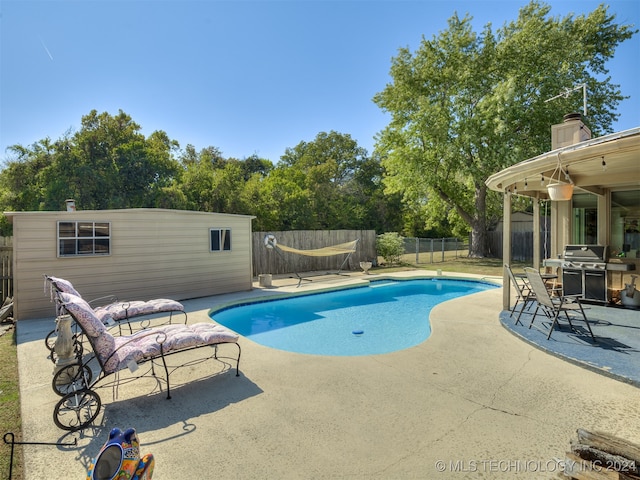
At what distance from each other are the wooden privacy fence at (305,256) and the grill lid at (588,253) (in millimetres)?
8060

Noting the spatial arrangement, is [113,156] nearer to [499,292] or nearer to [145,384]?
[145,384]

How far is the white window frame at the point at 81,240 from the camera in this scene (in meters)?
6.30

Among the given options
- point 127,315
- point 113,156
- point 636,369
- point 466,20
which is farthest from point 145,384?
point 466,20

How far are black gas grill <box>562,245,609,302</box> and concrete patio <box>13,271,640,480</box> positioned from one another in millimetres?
2120

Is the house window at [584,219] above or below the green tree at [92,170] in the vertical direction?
below

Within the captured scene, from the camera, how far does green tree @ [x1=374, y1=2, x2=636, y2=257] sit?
46.0 feet

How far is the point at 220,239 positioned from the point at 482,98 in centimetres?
1288

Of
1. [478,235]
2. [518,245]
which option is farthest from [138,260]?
[518,245]

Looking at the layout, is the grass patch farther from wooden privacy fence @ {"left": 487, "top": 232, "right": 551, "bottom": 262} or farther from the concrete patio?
wooden privacy fence @ {"left": 487, "top": 232, "right": 551, "bottom": 262}

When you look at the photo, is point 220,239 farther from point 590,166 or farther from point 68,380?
point 590,166

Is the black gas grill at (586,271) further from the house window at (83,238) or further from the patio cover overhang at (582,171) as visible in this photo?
the house window at (83,238)

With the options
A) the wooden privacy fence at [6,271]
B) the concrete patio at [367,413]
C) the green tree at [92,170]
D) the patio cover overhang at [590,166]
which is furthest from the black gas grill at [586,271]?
the green tree at [92,170]

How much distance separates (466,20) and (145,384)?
18.6 metres

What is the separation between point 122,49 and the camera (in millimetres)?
8859
